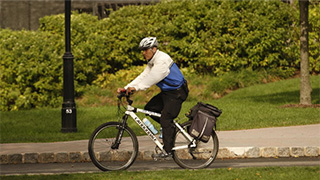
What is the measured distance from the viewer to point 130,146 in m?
9.05

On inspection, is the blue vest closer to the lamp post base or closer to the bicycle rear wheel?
the bicycle rear wheel

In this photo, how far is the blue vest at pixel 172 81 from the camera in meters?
8.83

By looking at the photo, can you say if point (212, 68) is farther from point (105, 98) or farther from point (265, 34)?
point (105, 98)

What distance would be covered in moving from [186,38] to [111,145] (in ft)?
41.1

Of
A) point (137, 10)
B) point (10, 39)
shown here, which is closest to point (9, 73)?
point (10, 39)

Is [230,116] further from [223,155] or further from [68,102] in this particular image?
[223,155]

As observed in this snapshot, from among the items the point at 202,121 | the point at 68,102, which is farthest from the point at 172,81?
the point at 68,102

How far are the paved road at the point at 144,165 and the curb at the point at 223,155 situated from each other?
0.18 metres

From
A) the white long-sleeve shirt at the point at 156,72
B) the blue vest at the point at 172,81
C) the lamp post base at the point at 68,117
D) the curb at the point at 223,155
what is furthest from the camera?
the lamp post base at the point at 68,117

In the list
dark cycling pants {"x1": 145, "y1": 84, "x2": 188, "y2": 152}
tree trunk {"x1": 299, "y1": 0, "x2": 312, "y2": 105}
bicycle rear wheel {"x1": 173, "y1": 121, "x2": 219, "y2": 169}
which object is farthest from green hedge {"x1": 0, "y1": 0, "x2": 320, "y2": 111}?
dark cycling pants {"x1": 145, "y1": 84, "x2": 188, "y2": 152}

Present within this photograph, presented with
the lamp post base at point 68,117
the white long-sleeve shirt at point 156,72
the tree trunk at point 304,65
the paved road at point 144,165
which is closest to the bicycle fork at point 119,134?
the paved road at point 144,165

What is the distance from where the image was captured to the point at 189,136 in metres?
9.11

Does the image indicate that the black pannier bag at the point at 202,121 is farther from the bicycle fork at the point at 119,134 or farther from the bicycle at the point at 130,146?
the bicycle fork at the point at 119,134

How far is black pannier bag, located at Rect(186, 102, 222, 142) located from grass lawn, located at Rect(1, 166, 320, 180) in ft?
1.76
